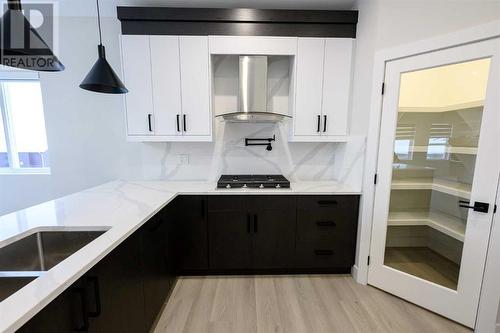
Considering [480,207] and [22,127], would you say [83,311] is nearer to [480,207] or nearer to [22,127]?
[480,207]

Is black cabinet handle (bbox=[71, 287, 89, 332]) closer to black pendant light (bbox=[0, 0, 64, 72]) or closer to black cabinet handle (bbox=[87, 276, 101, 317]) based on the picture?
black cabinet handle (bbox=[87, 276, 101, 317])

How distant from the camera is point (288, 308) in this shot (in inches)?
73.9

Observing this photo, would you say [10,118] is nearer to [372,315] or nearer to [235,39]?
[235,39]

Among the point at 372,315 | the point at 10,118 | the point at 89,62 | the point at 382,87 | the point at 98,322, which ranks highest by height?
the point at 89,62

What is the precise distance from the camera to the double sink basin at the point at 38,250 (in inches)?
43.4

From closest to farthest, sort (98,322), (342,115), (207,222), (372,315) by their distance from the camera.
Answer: (98,322) < (372,315) < (207,222) < (342,115)

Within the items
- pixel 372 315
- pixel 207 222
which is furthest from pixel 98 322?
pixel 372 315

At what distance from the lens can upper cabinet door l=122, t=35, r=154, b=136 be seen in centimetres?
220

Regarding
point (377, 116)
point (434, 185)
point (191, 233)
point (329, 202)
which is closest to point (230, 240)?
point (191, 233)

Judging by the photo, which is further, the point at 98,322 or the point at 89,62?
the point at 89,62

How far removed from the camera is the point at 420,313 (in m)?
1.83

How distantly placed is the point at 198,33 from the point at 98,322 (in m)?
2.43

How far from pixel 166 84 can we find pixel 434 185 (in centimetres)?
276

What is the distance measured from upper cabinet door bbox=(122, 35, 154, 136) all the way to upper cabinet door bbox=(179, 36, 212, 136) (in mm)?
355
